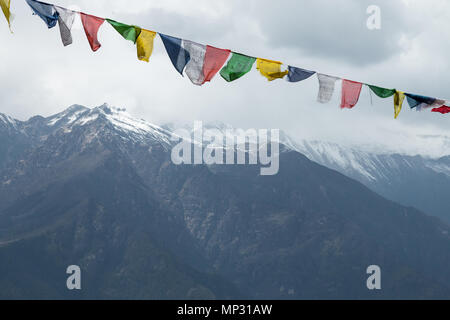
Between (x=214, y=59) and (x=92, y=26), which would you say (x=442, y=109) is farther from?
(x=92, y=26)

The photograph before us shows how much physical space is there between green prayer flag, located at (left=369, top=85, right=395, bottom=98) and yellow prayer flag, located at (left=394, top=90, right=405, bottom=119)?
0.44 meters

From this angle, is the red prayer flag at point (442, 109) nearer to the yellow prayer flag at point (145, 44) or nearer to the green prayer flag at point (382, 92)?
the green prayer flag at point (382, 92)

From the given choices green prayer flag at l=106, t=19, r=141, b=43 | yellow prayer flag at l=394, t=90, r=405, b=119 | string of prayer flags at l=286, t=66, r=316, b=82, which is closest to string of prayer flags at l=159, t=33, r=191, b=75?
green prayer flag at l=106, t=19, r=141, b=43

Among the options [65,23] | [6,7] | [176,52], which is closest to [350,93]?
[176,52]

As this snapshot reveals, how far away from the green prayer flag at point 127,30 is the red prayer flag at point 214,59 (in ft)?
14.8

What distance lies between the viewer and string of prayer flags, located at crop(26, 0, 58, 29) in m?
35.7
